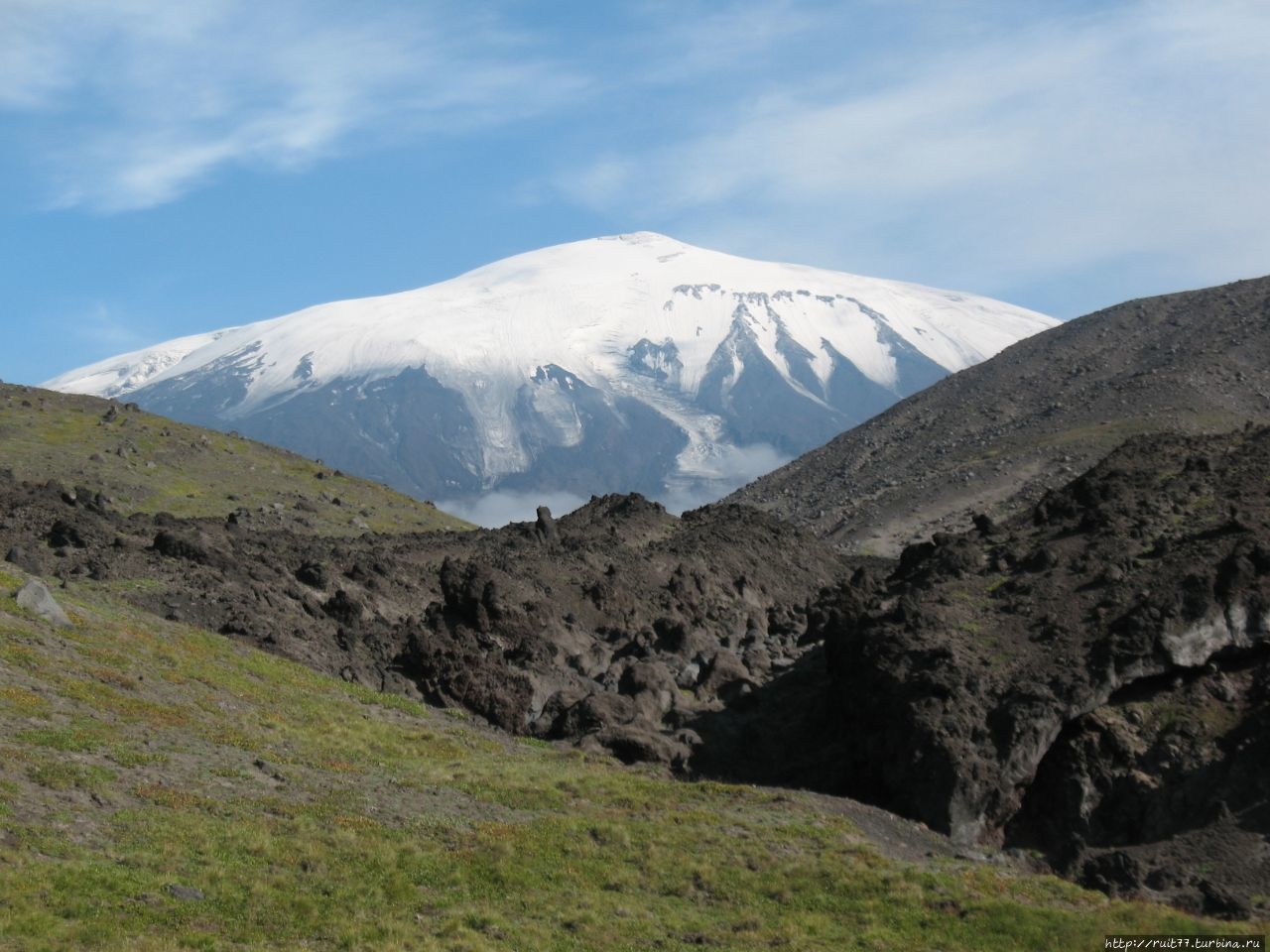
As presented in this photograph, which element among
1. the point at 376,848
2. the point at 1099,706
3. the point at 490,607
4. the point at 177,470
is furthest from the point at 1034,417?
the point at 376,848

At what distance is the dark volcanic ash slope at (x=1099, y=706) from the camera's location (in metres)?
36.2

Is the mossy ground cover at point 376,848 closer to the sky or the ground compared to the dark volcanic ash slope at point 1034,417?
closer to the ground

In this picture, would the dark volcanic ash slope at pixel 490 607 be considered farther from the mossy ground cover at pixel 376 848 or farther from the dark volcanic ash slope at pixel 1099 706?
the dark volcanic ash slope at pixel 1099 706

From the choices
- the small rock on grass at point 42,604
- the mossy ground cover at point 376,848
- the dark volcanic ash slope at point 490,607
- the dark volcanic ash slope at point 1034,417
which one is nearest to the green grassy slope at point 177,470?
the dark volcanic ash slope at point 490,607

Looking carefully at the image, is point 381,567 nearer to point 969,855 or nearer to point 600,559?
point 600,559

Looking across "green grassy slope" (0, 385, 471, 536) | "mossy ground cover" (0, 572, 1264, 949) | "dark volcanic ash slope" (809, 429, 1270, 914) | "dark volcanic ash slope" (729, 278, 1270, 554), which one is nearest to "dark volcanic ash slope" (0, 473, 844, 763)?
"mossy ground cover" (0, 572, 1264, 949)

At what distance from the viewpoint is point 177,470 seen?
308 ft

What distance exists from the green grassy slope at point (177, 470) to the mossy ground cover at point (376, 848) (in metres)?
48.1

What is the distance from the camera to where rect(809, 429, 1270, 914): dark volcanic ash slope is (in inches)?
1425

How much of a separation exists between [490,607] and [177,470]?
45951 millimetres

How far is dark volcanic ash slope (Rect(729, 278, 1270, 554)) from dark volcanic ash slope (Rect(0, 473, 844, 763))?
36673 mm

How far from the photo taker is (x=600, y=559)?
6594 cm

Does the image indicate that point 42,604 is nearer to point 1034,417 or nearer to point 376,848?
point 376,848

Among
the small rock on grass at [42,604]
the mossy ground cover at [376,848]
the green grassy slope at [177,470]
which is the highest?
the green grassy slope at [177,470]
